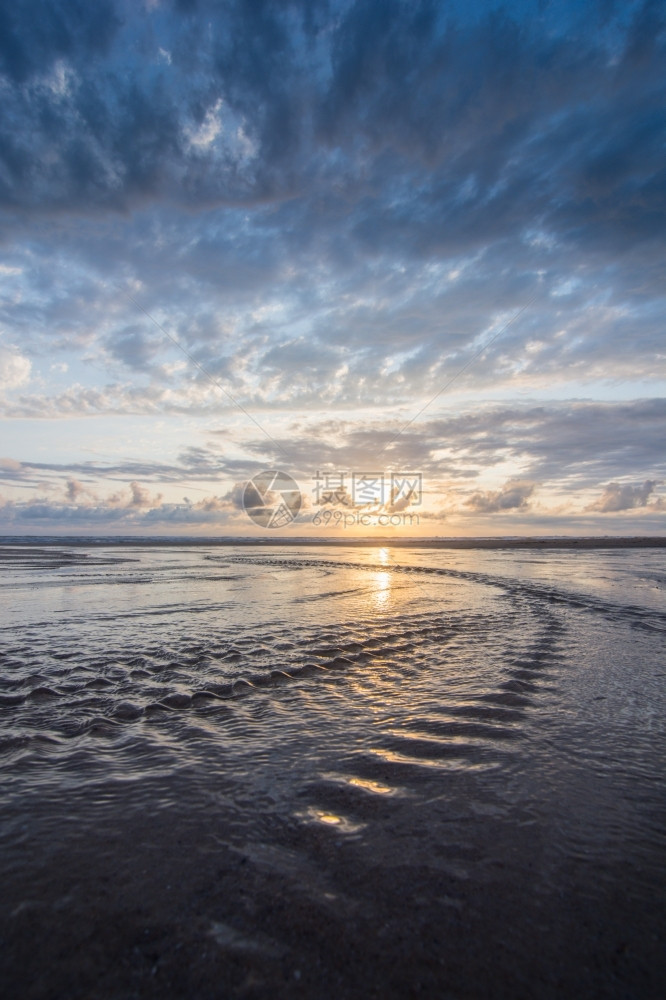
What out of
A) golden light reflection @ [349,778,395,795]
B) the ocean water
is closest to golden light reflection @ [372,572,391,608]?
the ocean water

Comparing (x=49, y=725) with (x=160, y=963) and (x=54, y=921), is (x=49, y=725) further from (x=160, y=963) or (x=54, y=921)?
(x=160, y=963)

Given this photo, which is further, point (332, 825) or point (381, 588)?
point (381, 588)

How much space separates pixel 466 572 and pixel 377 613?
39.6 feet

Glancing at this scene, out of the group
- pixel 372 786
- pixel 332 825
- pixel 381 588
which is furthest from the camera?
pixel 381 588

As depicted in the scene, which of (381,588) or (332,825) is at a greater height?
(381,588)

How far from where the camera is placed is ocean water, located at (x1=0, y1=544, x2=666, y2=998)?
2.17m

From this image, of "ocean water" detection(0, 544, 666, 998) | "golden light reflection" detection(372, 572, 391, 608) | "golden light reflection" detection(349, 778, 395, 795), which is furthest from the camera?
"golden light reflection" detection(372, 572, 391, 608)

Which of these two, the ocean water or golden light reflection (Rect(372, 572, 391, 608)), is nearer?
the ocean water

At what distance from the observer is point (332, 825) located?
318 cm

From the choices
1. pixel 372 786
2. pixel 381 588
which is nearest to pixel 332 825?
pixel 372 786

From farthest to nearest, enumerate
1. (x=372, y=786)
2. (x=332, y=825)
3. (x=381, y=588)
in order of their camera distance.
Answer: (x=381, y=588), (x=372, y=786), (x=332, y=825)

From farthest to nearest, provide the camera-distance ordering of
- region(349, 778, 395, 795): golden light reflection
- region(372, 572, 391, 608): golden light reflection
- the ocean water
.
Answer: region(372, 572, 391, 608): golden light reflection
region(349, 778, 395, 795): golden light reflection
the ocean water

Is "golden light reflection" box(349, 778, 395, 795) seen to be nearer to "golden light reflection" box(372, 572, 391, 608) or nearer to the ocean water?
the ocean water

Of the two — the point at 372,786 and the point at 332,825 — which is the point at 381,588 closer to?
the point at 372,786
